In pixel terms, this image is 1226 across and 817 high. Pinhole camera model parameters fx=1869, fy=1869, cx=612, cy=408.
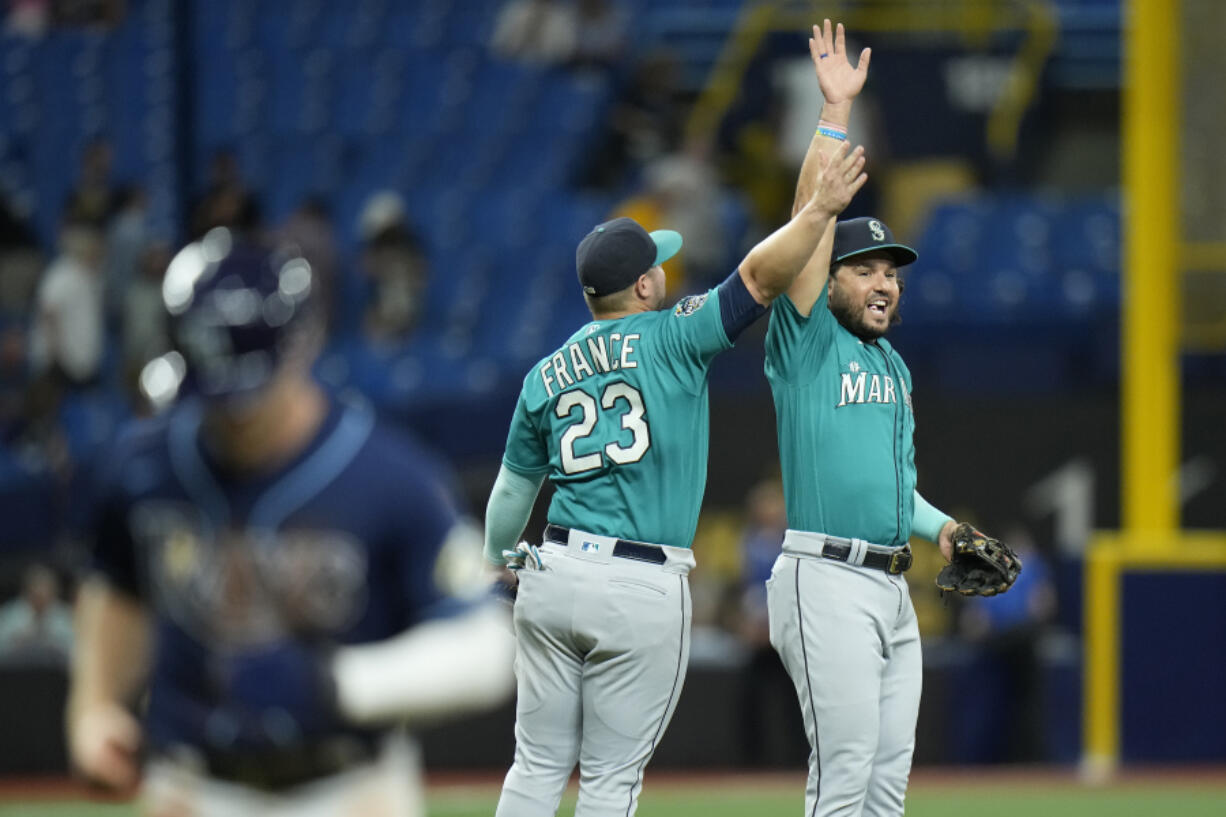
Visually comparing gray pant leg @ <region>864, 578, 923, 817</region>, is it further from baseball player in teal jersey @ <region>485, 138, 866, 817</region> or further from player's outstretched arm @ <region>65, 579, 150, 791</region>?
player's outstretched arm @ <region>65, 579, 150, 791</region>

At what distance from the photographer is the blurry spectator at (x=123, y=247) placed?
43.8ft

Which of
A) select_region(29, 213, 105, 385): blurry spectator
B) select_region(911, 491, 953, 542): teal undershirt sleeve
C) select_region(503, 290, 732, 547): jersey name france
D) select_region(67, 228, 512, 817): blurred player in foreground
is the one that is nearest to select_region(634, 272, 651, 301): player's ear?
select_region(503, 290, 732, 547): jersey name france

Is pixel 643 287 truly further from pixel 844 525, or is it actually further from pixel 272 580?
pixel 272 580

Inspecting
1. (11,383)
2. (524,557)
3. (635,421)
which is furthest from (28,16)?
(635,421)

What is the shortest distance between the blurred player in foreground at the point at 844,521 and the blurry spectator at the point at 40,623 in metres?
7.30

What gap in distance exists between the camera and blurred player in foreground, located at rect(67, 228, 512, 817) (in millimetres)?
3027

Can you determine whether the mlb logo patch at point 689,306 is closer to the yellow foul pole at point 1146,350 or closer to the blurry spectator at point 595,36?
the yellow foul pole at point 1146,350

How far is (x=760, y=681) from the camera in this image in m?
11.8

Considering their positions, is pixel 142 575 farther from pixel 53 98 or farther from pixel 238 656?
pixel 53 98

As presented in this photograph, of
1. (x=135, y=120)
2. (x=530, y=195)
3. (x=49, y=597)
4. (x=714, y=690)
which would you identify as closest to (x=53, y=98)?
(x=135, y=120)

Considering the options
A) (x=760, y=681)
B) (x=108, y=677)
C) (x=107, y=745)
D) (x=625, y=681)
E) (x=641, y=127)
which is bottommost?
(x=760, y=681)

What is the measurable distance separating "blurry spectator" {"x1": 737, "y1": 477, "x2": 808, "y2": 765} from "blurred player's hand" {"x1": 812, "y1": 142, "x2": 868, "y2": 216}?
253 inches

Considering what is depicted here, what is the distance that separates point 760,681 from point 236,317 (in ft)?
29.9

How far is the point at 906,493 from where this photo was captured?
5656 millimetres
